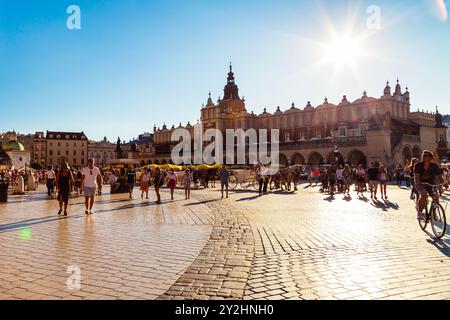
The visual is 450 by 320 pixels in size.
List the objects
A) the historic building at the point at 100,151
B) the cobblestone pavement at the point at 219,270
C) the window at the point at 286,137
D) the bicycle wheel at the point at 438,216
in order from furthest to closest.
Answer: the historic building at the point at 100,151 < the window at the point at 286,137 < the bicycle wheel at the point at 438,216 < the cobblestone pavement at the point at 219,270

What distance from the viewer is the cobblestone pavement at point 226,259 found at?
178 inches

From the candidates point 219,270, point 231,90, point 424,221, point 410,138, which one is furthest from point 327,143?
point 219,270

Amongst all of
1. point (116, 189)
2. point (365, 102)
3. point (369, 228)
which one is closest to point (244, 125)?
point (365, 102)

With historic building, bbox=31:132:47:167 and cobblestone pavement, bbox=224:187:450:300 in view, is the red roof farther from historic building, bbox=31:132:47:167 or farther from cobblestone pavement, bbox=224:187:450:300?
cobblestone pavement, bbox=224:187:450:300

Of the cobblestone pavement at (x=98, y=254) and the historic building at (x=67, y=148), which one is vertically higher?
the historic building at (x=67, y=148)

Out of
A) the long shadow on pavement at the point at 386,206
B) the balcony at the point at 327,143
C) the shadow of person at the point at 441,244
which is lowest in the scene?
the long shadow on pavement at the point at 386,206

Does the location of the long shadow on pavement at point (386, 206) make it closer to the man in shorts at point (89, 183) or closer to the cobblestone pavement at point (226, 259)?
the cobblestone pavement at point (226, 259)

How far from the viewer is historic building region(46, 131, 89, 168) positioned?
4719 inches

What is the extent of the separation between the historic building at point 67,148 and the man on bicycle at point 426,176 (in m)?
121

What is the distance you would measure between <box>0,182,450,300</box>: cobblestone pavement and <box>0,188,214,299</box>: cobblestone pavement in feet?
0.05

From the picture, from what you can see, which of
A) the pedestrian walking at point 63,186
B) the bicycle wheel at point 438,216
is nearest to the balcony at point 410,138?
the bicycle wheel at point 438,216

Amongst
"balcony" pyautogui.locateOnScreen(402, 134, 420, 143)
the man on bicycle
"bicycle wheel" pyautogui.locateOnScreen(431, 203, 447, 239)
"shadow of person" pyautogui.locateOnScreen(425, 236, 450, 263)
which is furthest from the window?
"shadow of person" pyautogui.locateOnScreen(425, 236, 450, 263)

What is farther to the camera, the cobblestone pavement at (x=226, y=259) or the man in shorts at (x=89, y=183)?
the man in shorts at (x=89, y=183)
